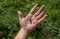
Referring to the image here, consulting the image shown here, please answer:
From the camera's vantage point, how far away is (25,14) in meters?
4.66

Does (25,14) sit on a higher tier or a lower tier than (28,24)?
higher

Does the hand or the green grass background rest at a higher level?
the green grass background

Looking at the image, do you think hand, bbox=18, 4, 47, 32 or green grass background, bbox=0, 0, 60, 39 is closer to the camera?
hand, bbox=18, 4, 47, 32

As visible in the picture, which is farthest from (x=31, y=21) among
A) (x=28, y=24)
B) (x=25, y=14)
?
(x=25, y=14)

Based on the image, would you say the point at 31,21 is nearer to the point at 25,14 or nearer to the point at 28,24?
the point at 28,24

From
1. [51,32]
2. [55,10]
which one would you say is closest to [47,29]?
[51,32]

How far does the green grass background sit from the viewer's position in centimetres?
422

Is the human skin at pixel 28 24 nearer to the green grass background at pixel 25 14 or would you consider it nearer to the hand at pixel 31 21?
the hand at pixel 31 21

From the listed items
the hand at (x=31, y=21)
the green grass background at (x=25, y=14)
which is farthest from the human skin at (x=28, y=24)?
the green grass background at (x=25, y=14)

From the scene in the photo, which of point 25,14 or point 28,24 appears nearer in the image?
point 28,24

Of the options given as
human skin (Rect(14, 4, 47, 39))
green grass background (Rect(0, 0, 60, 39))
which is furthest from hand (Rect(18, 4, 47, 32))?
green grass background (Rect(0, 0, 60, 39))

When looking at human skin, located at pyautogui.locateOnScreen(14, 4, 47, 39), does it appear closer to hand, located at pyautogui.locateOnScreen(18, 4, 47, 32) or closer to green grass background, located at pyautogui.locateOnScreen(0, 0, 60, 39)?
hand, located at pyautogui.locateOnScreen(18, 4, 47, 32)

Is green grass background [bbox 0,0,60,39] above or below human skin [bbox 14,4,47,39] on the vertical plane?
above

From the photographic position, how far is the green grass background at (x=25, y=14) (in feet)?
13.9
